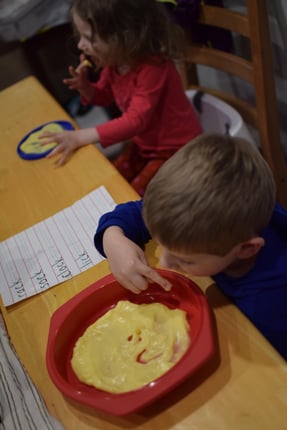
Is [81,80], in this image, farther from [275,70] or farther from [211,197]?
[211,197]

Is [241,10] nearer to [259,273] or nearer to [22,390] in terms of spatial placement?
[259,273]

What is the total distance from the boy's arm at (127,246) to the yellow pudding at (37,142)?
1.14ft

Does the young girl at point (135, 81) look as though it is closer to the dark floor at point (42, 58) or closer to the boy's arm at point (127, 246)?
the boy's arm at point (127, 246)

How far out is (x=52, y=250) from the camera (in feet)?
2.86

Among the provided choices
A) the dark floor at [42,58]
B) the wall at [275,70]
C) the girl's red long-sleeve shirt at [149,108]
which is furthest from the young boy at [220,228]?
the dark floor at [42,58]

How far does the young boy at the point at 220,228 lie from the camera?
0.60 meters

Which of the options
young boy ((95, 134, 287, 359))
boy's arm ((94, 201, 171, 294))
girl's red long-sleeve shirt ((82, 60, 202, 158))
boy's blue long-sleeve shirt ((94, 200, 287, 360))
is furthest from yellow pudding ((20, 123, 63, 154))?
boy's blue long-sleeve shirt ((94, 200, 287, 360))

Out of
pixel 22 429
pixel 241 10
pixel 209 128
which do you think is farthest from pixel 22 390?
pixel 241 10

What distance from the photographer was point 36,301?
79 cm

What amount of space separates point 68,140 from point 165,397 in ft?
2.10

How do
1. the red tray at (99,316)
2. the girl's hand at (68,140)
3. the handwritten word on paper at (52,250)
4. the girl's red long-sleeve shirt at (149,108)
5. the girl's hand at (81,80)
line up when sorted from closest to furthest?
the red tray at (99,316), the handwritten word on paper at (52,250), the girl's hand at (68,140), the girl's red long-sleeve shirt at (149,108), the girl's hand at (81,80)

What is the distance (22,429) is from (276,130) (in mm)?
1015

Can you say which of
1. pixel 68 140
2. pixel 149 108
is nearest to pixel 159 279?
pixel 68 140

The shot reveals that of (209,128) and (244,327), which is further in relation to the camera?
(209,128)
